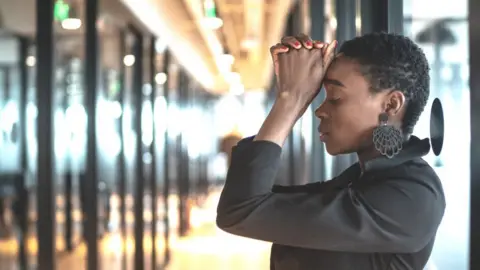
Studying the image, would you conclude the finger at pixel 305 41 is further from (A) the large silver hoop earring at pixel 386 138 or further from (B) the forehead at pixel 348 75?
(A) the large silver hoop earring at pixel 386 138

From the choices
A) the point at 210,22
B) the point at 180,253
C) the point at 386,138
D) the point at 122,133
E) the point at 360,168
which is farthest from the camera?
the point at 180,253

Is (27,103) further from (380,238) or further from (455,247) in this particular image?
(380,238)

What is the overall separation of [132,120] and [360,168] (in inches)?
205

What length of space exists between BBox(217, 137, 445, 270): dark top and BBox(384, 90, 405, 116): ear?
9 cm

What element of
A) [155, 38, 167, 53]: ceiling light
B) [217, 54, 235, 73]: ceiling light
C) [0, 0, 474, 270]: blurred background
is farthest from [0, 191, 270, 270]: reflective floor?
[217, 54, 235, 73]: ceiling light

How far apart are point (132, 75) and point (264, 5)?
8.57 feet

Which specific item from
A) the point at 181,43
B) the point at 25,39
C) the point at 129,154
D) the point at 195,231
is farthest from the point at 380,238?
the point at 195,231

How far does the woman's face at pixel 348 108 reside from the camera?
4.32 feet

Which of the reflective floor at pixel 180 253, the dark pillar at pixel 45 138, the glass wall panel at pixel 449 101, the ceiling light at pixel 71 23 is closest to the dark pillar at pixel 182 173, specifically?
the reflective floor at pixel 180 253

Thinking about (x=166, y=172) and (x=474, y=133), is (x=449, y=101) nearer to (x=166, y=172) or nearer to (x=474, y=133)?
(x=474, y=133)

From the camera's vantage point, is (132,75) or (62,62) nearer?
(132,75)

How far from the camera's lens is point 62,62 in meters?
8.98

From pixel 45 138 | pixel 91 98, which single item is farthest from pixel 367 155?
pixel 91 98

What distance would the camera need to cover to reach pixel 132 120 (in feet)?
21.2
